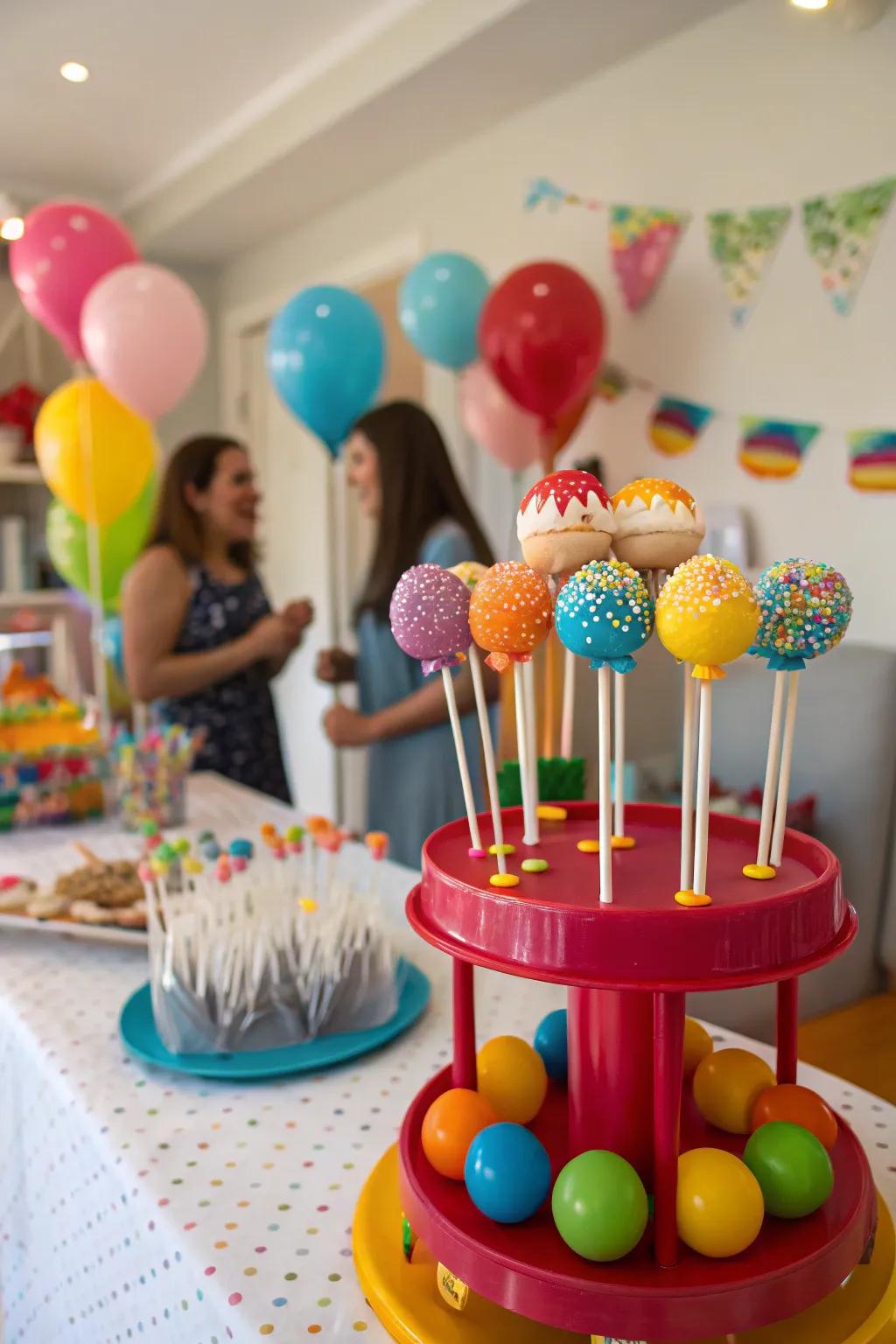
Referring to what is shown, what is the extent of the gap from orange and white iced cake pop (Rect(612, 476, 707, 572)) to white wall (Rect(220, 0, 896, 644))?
1.40 metres

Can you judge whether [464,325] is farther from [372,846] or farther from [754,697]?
[372,846]

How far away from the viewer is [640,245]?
2.30 m

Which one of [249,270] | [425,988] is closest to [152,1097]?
[425,988]

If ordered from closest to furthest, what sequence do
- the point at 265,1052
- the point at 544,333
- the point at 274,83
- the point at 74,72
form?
the point at 265,1052
the point at 544,333
the point at 74,72
the point at 274,83

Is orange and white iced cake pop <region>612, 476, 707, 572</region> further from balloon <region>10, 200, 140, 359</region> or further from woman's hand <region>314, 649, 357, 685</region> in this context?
balloon <region>10, 200, 140, 359</region>

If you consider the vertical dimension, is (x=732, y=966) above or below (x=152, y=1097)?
above

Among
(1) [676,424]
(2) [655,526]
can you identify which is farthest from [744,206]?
(2) [655,526]

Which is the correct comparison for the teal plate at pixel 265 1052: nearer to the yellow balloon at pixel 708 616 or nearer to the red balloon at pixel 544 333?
the yellow balloon at pixel 708 616

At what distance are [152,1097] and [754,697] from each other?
1.40m

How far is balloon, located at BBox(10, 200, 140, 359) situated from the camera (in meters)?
2.17

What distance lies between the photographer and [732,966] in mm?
548

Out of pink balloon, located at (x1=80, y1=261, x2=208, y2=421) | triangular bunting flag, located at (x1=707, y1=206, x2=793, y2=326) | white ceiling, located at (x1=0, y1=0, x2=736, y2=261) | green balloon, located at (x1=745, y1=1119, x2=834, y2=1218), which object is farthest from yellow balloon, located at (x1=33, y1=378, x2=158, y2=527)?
green balloon, located at (x1=745, y1=1119, x2=834, y2=1218)

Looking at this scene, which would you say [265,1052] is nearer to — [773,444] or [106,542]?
[773,444]

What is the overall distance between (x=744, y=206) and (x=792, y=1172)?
6.49ft
